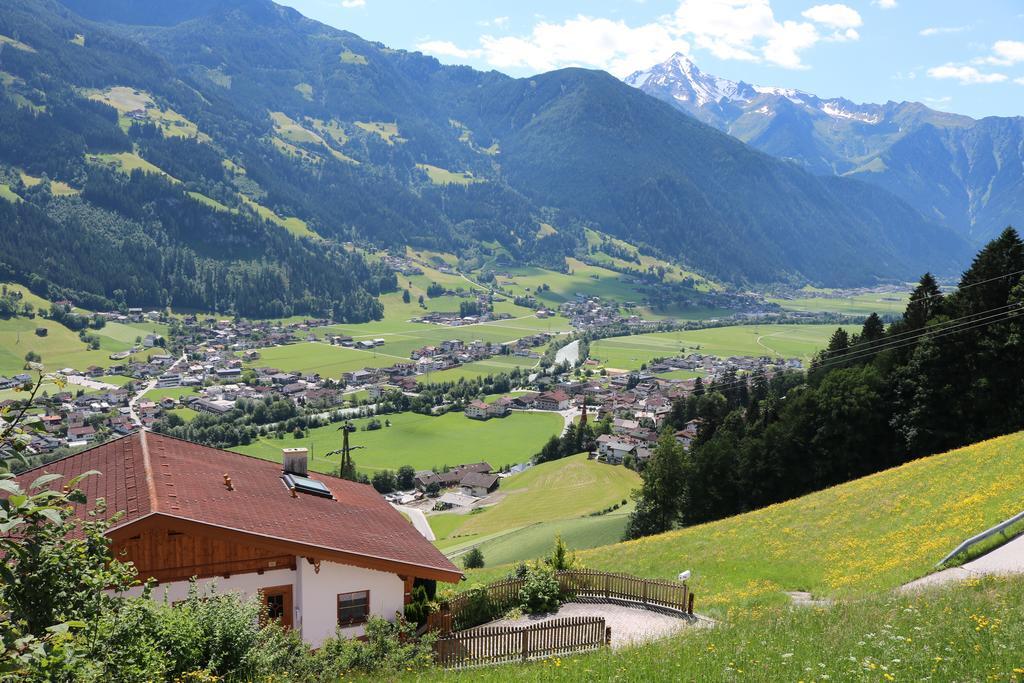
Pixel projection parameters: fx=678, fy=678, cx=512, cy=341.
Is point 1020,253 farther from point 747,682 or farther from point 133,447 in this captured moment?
point 133,447

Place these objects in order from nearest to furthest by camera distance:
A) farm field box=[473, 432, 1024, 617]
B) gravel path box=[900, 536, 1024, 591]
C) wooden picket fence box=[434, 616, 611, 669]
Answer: wooden picket fence box=[434, 616, 611, 669]
gravel path box=[900, 536, 1024, 591]
farm field box=[473, 432, 1024, 617]

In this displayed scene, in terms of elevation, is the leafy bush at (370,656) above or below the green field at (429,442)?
above

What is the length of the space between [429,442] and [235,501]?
11750cm

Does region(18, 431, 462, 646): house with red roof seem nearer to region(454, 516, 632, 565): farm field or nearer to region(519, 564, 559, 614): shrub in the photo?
region(519, 564, 559, 614): shrub

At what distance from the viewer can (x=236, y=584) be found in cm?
1800

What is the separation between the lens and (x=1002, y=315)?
47.5m

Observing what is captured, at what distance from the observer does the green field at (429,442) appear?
122312mm

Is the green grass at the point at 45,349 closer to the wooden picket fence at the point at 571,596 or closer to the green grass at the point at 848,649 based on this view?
the wooden picket fence at the point at 571,596

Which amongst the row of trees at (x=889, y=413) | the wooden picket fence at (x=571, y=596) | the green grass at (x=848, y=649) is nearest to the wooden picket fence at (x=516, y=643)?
the wooden picket fence at (x=571, y=596)

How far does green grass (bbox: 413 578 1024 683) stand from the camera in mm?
11906

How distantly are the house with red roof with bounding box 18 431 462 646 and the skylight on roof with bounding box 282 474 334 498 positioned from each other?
5 cm

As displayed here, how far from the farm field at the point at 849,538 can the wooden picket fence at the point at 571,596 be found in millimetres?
1376

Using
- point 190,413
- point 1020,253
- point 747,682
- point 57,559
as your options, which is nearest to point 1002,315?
point 1020,253

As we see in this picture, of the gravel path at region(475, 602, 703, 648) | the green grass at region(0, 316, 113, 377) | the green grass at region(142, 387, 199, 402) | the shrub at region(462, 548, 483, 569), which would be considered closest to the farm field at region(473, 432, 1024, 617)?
the gravel path at region(475, 602, 703, 648)
